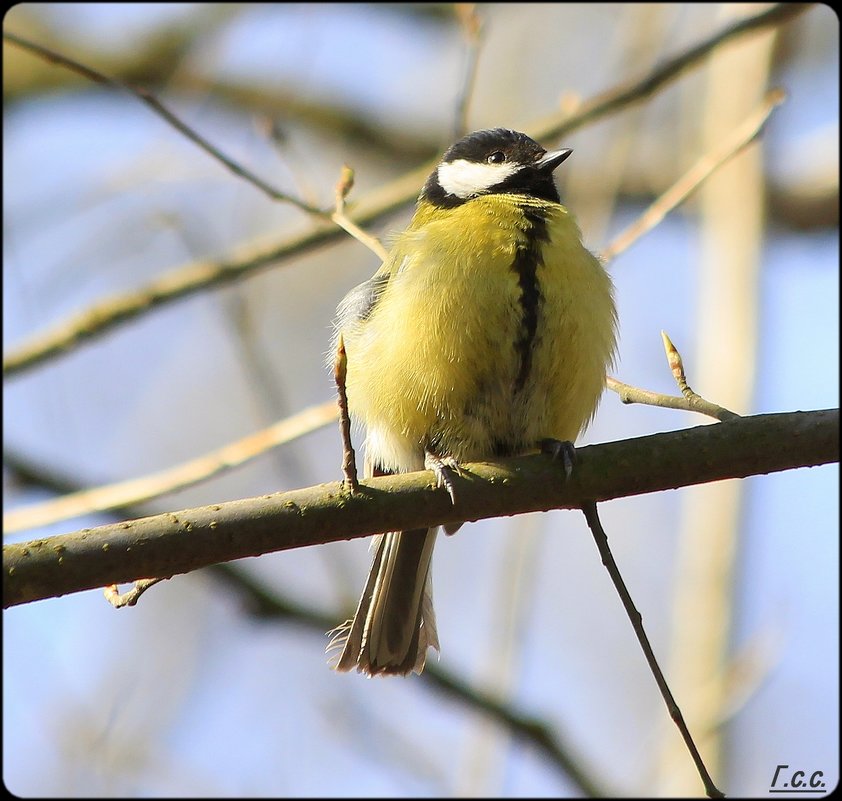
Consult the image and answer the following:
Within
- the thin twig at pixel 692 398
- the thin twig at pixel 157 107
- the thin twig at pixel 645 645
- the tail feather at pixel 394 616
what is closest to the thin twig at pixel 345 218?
the thin twig at pixel 157 107

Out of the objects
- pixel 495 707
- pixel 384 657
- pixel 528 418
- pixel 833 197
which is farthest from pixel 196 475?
pixel 833 197

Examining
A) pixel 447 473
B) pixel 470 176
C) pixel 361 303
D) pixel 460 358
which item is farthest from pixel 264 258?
pixel 447 473

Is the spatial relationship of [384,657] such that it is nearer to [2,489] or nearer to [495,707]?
[495,707]

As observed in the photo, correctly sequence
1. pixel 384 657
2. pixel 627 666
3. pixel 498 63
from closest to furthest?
pixel 384 657 < pixel 627 666 < pixel 498 63

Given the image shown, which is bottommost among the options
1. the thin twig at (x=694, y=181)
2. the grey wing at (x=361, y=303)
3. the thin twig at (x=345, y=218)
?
the grey wing at (x=361, y=303)

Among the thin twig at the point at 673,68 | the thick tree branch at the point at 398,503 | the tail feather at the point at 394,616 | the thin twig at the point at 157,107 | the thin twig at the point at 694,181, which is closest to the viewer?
the thick tree branch at the point at 398,503

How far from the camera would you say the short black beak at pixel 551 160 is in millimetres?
3605

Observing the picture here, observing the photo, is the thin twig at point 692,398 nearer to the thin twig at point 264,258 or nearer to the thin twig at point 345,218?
the thin twig at point 345,218

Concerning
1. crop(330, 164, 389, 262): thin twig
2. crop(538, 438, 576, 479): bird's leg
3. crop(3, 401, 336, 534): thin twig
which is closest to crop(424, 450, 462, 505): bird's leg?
crop(538, 438, 576, 479): bird's leg

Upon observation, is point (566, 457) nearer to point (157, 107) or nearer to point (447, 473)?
point (447, 473)

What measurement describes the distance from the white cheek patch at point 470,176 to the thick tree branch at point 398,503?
1464 mm

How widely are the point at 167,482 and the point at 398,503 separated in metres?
1.35

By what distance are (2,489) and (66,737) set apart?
162 cm

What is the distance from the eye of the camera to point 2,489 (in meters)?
3.87
